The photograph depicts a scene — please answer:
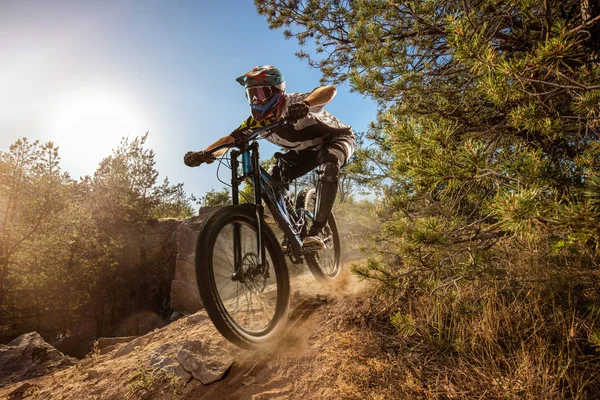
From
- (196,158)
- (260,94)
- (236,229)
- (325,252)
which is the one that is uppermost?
(260,94)

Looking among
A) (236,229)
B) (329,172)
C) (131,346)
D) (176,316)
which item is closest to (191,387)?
(236,229)

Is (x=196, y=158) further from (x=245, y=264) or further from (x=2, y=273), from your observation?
(x=2, y=273)

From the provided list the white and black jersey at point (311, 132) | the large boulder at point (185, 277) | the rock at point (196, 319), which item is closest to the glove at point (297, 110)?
the white and black jersey at point (311, 132)

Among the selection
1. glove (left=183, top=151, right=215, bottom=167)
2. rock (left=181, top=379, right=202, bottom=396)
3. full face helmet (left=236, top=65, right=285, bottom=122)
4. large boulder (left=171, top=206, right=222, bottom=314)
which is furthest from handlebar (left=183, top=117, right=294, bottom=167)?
large boulder (left=171, top=206, right=222, bottom=314)

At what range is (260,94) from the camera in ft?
8.86

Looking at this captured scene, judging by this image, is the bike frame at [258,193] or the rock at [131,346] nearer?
the bike frame at [258,193]

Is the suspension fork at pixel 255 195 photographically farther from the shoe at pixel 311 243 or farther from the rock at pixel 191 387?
the rock at pixel 191 387

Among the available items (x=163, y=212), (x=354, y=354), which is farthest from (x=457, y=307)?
(x=163, y=212)

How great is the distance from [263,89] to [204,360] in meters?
2.38

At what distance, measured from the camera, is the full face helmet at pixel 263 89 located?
8.73 ft

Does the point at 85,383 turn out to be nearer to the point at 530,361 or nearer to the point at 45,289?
the point at 530,361

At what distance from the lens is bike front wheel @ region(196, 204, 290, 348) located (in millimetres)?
1940

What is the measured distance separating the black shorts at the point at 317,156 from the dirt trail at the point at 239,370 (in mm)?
1510

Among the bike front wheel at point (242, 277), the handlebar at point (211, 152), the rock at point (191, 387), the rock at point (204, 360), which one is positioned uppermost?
the handlebar at point (211, 152)
